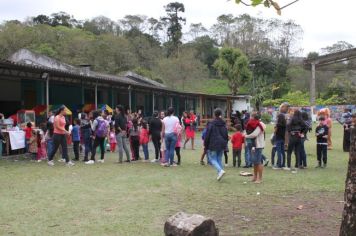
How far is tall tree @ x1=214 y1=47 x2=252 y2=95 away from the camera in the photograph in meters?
45.0

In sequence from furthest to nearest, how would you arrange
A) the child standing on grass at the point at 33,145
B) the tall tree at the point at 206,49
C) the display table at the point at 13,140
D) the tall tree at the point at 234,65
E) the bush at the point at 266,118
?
the tall tree at the point at 206,49, the tall tree at the point at 234,65, the bush at the point at 266,118, the display table at the point at 13,140, the child standing on grass at the point at 33,145

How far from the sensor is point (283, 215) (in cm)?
696

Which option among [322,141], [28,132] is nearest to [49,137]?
[28,132]

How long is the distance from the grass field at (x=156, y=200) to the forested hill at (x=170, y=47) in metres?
28.3

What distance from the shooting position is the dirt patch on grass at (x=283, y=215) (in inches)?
242

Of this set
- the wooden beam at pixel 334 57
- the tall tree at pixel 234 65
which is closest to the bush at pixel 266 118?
the tall tree at pixel 234 65

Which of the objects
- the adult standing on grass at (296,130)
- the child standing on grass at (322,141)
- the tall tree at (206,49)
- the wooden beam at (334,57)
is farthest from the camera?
the tall tree at (206,49)

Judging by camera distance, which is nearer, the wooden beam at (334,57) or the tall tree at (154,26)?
the wooden beam at (334,57)

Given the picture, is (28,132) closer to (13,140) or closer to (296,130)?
(13,140)

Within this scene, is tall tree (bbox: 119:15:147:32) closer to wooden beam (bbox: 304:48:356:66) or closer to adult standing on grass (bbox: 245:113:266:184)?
wooden beam (bbox: 304:48:356:66)

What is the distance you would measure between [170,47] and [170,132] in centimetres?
6676

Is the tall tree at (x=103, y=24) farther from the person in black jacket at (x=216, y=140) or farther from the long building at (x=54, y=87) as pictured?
the person in black jacket at (x=216, y=140)

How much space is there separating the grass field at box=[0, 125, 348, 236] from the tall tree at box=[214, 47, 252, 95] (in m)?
33.2

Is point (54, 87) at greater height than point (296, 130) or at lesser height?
greater
